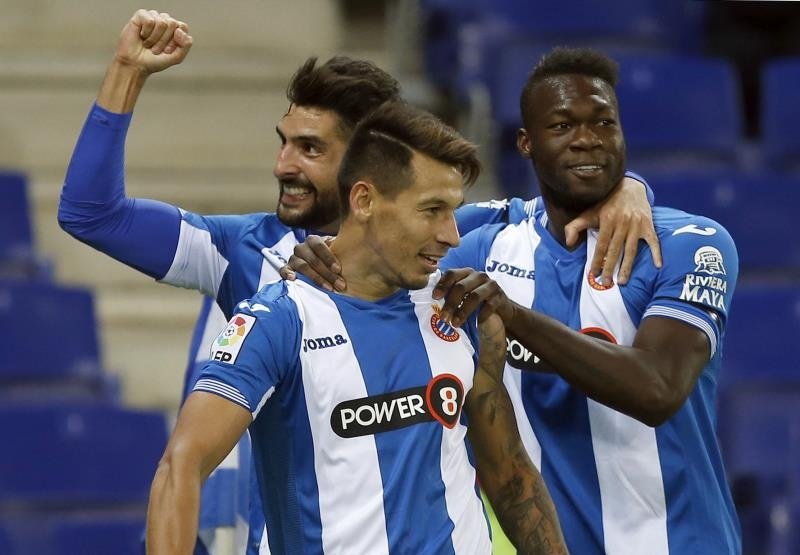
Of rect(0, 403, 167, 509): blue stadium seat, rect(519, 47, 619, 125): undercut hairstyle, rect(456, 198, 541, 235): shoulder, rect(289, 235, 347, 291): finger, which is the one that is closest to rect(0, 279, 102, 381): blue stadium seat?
rect(0, 403, 167, 509): blue stadium seat

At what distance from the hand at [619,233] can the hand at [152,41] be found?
1.01m

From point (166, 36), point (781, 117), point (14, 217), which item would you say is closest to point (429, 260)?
point (166, 36)

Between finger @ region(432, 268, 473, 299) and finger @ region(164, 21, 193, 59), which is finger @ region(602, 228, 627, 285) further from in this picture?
finger @ region(164, 21, 193, 59)

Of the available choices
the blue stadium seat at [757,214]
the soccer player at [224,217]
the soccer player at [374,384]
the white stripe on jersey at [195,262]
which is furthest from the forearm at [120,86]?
the blue stadium seat at [757,214]

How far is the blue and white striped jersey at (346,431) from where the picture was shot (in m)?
3.13

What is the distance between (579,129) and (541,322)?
0.59 meters

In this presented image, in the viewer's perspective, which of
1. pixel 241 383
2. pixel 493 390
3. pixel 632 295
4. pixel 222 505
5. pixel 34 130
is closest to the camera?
pixel 241 383

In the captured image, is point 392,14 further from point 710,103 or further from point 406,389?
point 406,389

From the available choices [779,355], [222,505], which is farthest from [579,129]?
[779,355]

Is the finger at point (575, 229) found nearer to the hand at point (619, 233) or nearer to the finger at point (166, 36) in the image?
the hand at point (619, 233)

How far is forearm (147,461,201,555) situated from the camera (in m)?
2.87

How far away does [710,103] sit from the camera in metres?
7.29

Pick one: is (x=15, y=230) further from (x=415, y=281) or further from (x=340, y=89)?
(x=415, y=281)

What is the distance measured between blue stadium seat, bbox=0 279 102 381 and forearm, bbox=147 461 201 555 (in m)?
3.75
